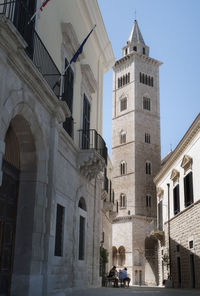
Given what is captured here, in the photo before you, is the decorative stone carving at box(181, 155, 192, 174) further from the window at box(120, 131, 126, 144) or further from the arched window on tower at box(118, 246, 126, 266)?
the window at box(120, 131, 126, 144)

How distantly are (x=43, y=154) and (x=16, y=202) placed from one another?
124 centimetres

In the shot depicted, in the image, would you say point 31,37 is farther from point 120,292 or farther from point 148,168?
point 148,168

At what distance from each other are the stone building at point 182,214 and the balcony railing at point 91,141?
607cm

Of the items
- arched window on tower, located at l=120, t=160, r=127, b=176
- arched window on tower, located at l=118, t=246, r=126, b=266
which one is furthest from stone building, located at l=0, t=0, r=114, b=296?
arched window on tower, located at l=120, t=160, r=127, b=176

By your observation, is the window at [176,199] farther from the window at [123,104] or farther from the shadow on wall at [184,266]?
the window at [123,104]

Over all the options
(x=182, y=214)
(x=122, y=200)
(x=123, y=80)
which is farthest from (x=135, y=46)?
(x=182, y=214)

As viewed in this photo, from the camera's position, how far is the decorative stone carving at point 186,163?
69.3 ft

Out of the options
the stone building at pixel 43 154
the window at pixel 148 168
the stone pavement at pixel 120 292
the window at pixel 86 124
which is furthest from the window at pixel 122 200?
the window at pixel 86 124

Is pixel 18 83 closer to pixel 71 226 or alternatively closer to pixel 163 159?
pixel 71 226

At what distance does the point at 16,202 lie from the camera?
8633 mm

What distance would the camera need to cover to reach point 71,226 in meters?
12.1

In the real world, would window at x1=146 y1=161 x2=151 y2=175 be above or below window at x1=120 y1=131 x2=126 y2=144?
below

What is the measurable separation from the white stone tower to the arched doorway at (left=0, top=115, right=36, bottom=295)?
3483cm

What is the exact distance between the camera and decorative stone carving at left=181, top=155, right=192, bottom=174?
831 inches
